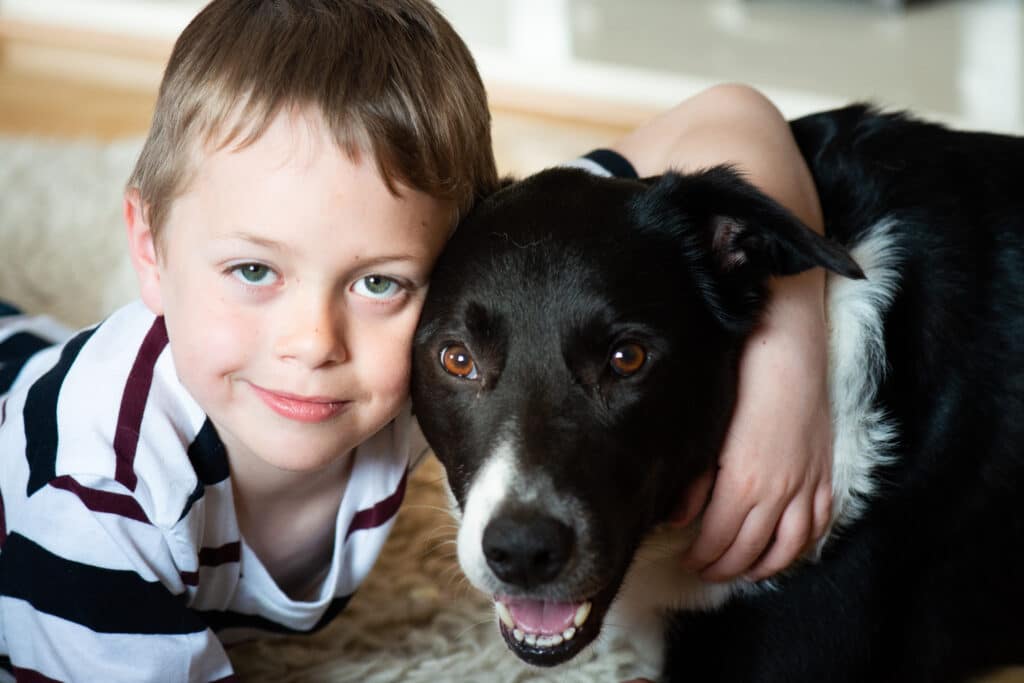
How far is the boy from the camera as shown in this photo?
132cm

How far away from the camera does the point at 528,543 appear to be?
1.25 metres

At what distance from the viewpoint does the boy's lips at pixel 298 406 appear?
55.3 inches

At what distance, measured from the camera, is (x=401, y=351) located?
56.8 inches

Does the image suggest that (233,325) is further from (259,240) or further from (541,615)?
(541,615)

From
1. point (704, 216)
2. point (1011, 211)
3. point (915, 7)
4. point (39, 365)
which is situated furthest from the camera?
point (915, 7)

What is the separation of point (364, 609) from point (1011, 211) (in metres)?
1.09

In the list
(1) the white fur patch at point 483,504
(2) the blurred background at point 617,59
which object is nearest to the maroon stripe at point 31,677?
(1) the white fur patch at point 483,504

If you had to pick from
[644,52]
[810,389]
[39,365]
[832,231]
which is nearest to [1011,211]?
[832,231]

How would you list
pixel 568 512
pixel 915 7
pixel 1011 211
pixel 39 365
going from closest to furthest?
pixel 568 512, pixel 1011 211, pixel 39 365, pixel 915 7

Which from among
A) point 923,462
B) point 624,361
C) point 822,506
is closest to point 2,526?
point 624,361

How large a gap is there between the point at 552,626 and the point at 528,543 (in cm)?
17

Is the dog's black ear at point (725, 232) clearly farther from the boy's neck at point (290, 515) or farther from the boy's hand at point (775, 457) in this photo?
the boy's neck at point (290, 515)

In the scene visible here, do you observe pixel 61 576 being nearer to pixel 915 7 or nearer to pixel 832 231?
pixel 832 231

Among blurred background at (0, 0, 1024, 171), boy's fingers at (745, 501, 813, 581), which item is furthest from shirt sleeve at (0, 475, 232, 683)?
blurred background at (0, 0, 1024, 171)
